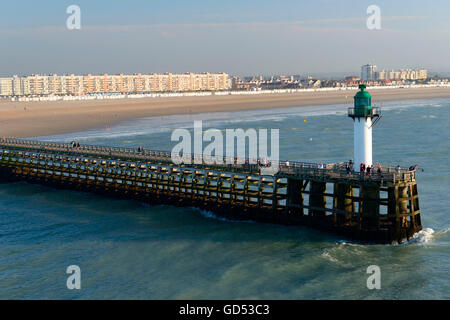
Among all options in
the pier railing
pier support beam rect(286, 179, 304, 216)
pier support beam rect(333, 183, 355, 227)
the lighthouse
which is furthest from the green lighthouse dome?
pier support beam rect(286, 179, 304, 216)

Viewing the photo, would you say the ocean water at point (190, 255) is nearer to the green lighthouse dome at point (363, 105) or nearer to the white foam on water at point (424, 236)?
the white foam on water at point (424, 236)

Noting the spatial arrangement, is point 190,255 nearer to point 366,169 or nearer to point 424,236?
point 366,169

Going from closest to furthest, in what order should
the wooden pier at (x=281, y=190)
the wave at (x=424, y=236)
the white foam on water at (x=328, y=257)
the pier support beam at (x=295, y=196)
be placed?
the white foam on water at (x=328, y=257) < the wooden pier at (x=281, y=190) < the wave at (x=424, y=236) < the pier support beam at (x=295, y=196)

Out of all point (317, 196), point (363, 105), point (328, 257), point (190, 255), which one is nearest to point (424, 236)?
point (317, 196)

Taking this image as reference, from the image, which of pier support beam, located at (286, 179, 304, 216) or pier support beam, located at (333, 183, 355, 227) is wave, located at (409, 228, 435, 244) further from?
pier support beam, located at (286, 179, 304, 216)

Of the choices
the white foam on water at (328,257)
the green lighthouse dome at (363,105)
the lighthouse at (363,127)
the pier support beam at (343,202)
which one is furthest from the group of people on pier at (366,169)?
the white foam on water at (328,257)
